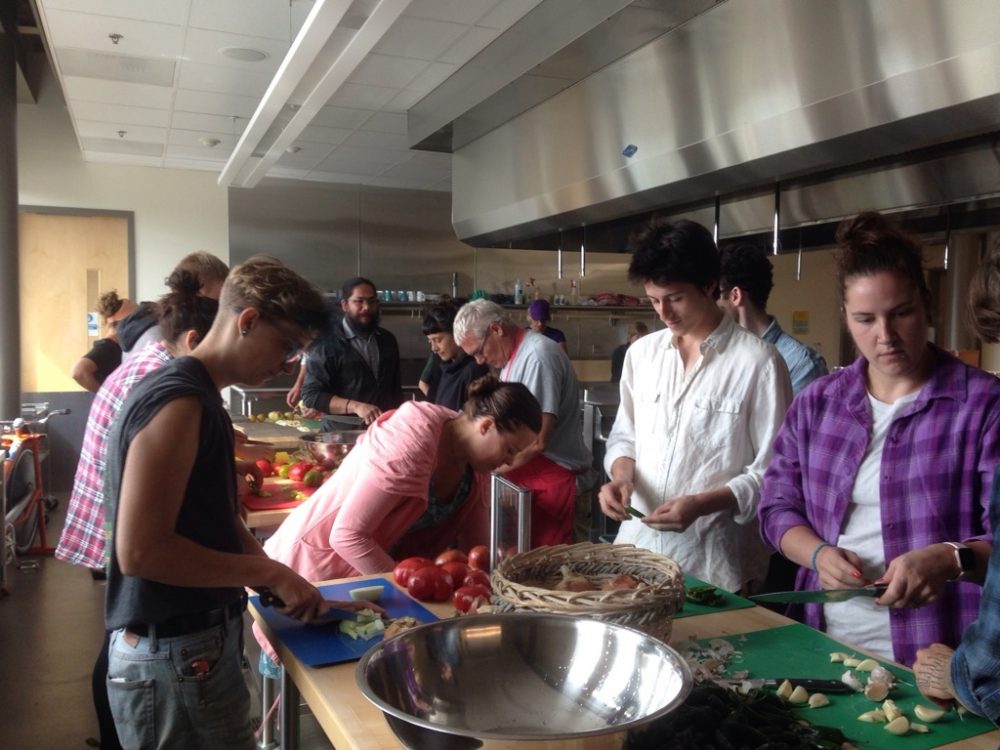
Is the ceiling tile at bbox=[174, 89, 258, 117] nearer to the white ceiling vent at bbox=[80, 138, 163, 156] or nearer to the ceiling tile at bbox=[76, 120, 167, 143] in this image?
the ceiling tile at bbox=[76, 120, 167, 143]

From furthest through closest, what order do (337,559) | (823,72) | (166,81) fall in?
(166,81), (823,72), (337,559)

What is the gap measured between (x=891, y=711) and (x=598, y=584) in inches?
24.9

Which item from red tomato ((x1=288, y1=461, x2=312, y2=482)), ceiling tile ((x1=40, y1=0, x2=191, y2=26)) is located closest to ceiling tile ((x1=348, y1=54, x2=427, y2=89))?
ceiling tile ((x1=40, y1=0, x2=191, y2=26))

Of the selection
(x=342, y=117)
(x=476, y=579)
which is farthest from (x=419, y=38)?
(x=476, y=579)

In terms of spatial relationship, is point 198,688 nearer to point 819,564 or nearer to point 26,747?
point 819,564

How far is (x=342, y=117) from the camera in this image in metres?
5.95

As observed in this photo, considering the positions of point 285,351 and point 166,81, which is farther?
point 166,81

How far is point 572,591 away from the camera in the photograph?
5.10 feet

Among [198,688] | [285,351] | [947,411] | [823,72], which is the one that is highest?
[823,72]

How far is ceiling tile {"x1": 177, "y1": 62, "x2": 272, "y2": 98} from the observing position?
502 centimetres

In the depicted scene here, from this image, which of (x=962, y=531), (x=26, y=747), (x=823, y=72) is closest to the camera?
(x=962, y=531)

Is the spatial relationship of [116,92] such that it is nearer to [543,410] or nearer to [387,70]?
[387,70]

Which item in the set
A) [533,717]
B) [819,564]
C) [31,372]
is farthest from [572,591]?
[31,372]

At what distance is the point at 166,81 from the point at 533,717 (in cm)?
516
